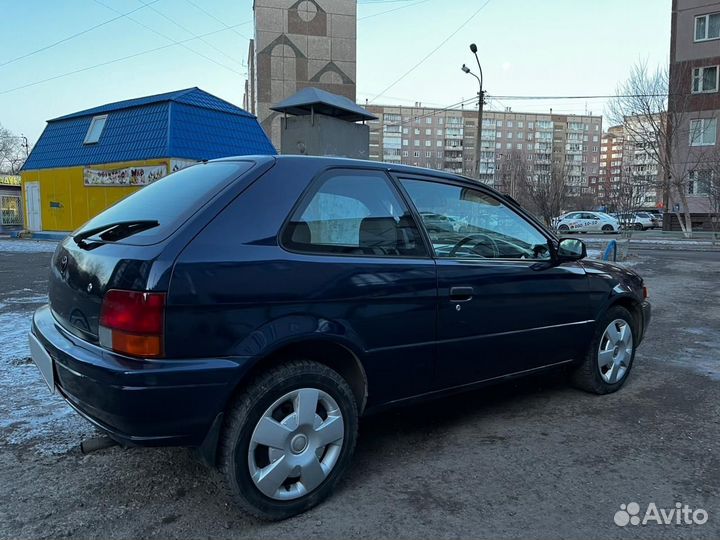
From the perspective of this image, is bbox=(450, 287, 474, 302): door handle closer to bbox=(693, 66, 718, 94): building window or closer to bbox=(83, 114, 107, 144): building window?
bbox=(83, 114, 107, 144): building window

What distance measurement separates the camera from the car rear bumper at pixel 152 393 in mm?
2109

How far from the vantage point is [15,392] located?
13.2 ft

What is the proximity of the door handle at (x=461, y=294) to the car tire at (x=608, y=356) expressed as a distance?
4.97 ft

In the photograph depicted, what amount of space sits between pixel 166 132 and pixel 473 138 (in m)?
103

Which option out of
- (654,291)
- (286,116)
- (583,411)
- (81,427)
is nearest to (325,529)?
(81,427)

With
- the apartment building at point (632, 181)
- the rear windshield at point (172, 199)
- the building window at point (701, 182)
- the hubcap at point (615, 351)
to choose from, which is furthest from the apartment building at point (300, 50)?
the rear windshield at point (172, 199)

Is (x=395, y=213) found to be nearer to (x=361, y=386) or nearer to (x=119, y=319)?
(x=361, y=386)

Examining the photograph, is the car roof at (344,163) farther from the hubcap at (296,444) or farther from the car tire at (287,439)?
the hubcap at (296,444)

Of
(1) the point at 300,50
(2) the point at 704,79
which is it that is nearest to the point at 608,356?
(2) the point at 704,79

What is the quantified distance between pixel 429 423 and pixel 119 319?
7.44ft

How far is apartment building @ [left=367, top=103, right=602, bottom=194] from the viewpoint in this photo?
109375 millimetres

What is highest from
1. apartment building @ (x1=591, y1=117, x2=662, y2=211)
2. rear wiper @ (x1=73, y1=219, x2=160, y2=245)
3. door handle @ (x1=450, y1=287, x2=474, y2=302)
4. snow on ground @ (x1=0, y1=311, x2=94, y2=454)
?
apartment building @ (x1=591, y1=117, x2=662, y2=211)

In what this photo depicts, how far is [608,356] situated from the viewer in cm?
418

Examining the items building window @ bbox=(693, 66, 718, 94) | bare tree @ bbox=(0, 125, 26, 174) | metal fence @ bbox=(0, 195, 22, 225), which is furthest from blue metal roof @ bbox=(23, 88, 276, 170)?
bare tree @ bbox=(0, 125, 26, 174)
